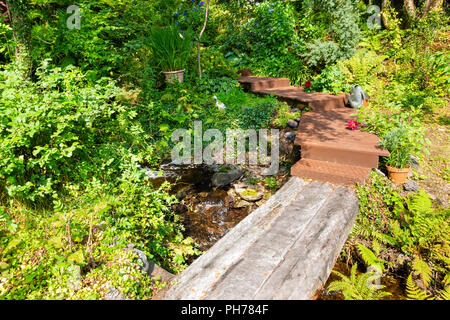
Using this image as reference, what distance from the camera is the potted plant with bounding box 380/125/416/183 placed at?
12.5ft

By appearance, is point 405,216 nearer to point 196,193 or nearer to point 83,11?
point 196,193

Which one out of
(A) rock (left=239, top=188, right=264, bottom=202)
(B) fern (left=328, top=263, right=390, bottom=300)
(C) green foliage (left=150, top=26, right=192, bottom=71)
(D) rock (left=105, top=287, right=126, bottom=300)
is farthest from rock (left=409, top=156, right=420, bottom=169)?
(C) green foliage (left=150, top=26, right=192, bottom=71)

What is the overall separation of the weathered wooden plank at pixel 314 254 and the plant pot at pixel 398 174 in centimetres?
93

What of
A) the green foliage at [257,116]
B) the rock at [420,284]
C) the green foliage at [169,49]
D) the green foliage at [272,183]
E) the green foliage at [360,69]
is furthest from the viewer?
the green foliage at [360,69]

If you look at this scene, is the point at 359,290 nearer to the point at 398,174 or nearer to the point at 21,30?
the point at 398,174

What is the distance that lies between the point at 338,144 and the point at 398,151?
0.82 m

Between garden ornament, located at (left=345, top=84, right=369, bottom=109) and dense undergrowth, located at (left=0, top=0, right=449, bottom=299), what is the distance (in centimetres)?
33

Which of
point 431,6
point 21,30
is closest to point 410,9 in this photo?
point 431,6

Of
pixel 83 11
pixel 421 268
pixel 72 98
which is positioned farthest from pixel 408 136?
pixel 83 11

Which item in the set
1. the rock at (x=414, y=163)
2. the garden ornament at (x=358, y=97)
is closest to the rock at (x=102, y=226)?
the rock at (x=414, y=163)

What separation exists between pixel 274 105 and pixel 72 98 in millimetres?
4423

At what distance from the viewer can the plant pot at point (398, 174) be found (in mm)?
3760

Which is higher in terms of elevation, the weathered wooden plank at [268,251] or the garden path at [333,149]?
the garden path at [333,149]

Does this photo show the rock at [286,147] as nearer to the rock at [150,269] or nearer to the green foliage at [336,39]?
the green foliage at [336,39]
